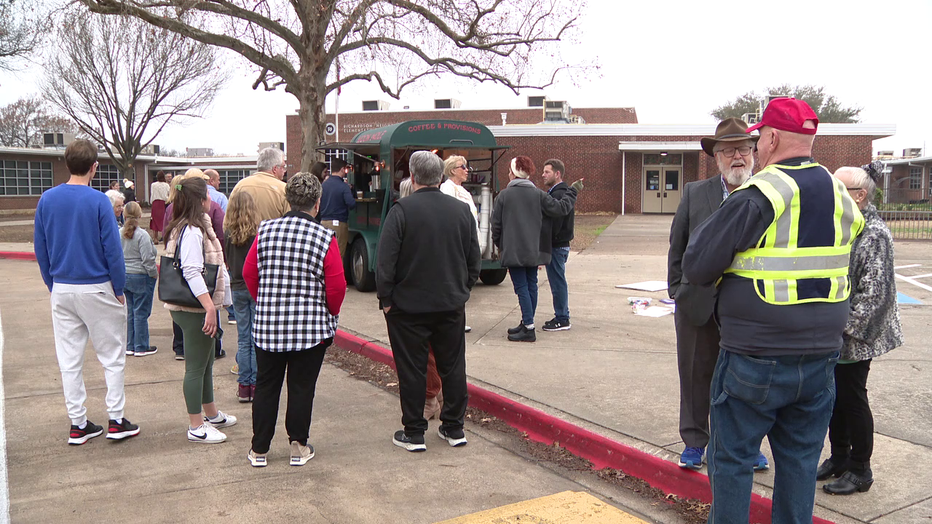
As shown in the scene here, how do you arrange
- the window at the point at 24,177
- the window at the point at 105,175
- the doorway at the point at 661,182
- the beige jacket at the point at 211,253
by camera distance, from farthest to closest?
1. the window at the point at 105,175
2. the window at the point at 24,177
3. the doorway at the point at 661,182
4. the beige jacket at the point at 211,253

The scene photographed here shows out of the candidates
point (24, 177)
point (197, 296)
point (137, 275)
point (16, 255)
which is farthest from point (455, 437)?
point (24, 177)

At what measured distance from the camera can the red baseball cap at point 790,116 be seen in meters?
2.94

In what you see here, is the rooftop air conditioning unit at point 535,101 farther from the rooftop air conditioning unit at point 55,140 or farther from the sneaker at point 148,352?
the sneaker at point 148,352

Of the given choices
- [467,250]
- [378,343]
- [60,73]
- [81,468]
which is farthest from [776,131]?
[60,73]

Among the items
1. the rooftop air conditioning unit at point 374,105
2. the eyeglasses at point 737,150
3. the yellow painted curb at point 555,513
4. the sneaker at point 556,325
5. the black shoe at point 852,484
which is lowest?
the yellow painted curb at point 555,513

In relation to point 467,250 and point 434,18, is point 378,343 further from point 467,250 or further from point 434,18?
point 434,18

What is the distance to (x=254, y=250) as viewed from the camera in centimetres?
471

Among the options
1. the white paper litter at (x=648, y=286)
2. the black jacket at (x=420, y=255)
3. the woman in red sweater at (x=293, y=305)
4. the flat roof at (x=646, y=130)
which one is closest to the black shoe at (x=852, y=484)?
the black jacket at (x=420, y=255)

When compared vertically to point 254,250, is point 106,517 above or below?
below

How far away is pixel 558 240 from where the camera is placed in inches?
324

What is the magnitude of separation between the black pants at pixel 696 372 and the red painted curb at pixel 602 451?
25 cm

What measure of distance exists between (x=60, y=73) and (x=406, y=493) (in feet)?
117

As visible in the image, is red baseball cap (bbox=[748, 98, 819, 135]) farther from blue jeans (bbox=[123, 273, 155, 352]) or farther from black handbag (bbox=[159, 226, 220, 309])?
blue jeans (bbox=[123, 273, 155, 352])

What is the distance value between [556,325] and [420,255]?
12.6 feet
